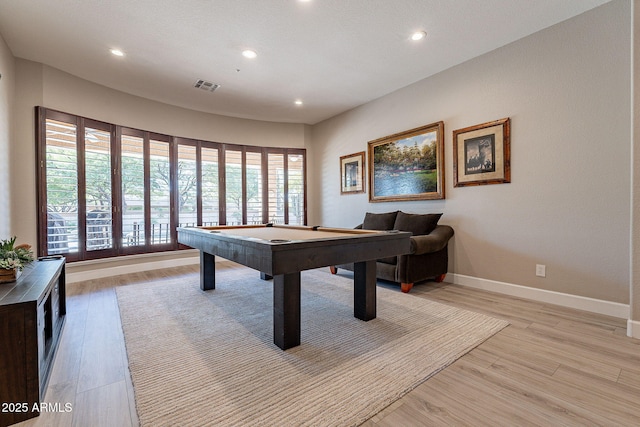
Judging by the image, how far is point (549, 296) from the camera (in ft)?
9.52

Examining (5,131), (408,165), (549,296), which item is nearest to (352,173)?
(408,165)

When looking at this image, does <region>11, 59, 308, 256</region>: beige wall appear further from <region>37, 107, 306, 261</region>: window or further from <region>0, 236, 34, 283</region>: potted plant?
<region>0, 236, 34, 283</region>: potted plant

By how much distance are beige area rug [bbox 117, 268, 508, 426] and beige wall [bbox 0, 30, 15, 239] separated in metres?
1.53

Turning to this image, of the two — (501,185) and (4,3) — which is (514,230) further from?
(4,3)

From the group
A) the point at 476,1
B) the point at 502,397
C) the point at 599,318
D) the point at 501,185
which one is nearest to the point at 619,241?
the point at 599,318

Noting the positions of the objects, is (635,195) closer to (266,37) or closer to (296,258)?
(296,258)

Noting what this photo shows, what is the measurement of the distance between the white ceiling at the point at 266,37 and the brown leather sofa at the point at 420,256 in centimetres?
202

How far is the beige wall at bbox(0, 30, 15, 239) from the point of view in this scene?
294cm

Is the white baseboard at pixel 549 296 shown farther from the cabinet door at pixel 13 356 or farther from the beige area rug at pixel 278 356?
the cabinet door at pixel 13 356

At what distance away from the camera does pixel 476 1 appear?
8.13ft

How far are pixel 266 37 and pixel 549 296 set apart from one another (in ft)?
13.1

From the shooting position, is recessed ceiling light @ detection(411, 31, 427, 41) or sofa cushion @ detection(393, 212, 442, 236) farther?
sofa cushion @ detection(393, 212, 442, 236)

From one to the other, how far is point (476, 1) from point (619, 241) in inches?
97.3

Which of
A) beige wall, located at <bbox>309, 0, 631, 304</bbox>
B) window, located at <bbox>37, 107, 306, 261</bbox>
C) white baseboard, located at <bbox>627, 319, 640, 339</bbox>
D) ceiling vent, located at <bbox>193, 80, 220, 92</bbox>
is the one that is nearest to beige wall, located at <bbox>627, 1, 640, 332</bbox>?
white baseboard, located at <bbox>627, 319, 640, 339</bbox>
